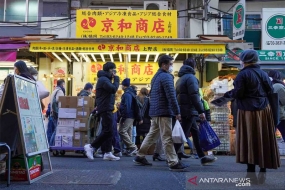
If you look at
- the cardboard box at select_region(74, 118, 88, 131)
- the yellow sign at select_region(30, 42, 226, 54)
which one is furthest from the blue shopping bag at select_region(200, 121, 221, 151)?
the yellow sign at select_region(30, 42, 226, 54)

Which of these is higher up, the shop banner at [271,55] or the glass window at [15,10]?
the glass window at [15,10]

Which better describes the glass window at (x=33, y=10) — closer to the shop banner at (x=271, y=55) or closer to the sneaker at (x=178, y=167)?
the shop banner at (x=271, y=55)

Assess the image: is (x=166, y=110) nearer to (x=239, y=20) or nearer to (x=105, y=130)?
(x=105, y=130)

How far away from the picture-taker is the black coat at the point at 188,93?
657cm

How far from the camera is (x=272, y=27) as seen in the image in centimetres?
1410

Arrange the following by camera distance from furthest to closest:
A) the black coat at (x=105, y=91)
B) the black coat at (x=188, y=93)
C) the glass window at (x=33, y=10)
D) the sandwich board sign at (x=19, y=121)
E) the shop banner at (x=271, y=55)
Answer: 1. the glass window at (x=33, y=10)
2. the shop banner at (x=271, y=55)
3. the black coat at (x=105, y=91)
4. the black coat at (x=188, y=93)
5. the sandwich board sign at (x=19, y=121)

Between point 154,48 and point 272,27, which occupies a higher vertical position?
point 272,27

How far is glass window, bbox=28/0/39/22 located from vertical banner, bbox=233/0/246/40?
323 inches

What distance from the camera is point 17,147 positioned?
16.4ft

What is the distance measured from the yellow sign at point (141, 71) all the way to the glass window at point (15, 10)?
17.4ft

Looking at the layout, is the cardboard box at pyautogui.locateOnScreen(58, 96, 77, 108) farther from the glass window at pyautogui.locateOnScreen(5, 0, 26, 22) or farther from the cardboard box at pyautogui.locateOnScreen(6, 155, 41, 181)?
the glass window at pyautogui.locateOnScreen(5, 0, 26, 22)

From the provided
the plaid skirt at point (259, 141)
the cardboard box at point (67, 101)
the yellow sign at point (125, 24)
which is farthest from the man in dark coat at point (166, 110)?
the yellow sign at point (125, 24)

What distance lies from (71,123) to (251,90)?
17.3ft

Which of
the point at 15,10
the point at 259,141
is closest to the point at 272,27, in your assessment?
the point at 259,141
